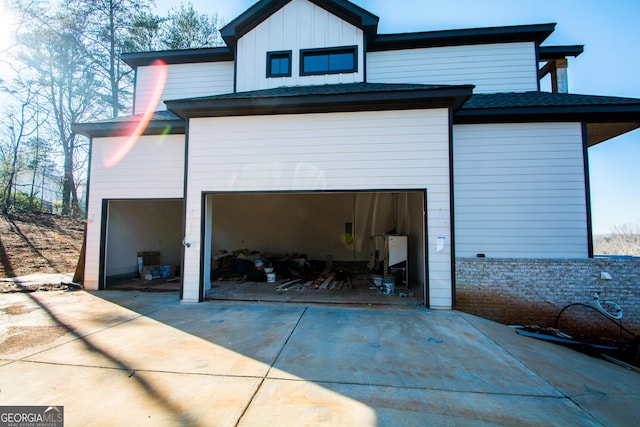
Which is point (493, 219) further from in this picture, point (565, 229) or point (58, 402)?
point (58, 402)

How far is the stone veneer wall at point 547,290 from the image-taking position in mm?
5270

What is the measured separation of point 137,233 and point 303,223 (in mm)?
5291

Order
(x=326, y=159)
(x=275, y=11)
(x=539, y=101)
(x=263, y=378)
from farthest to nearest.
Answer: (x=275, y=11) < (x=539, y=101) < (x=326, y=159) < (x=263, y=378)

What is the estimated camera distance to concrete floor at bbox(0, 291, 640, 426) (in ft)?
7.23

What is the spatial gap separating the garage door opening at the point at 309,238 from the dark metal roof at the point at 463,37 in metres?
4.15

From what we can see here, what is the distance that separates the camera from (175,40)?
14500 millimetres

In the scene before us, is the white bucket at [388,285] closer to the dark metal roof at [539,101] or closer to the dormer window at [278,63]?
the dark metal roof at [539,101]

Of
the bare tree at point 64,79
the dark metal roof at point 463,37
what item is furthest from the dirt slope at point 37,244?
the dark metal roof at point 463,37

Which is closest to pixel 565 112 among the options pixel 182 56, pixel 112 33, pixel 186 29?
pixel 182 56

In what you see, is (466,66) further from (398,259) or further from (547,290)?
(547,290)

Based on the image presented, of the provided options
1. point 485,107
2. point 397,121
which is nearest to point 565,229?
point 485,107

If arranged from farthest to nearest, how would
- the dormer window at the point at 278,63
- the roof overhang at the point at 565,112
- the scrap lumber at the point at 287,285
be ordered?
the dormer window at the point at 278,63 < the scrap lumber at the point at 287,285 < the roof overhang at the point at 565,112

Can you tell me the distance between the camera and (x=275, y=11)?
301 inches

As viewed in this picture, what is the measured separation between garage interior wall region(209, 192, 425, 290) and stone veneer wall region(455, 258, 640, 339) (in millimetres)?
4640
